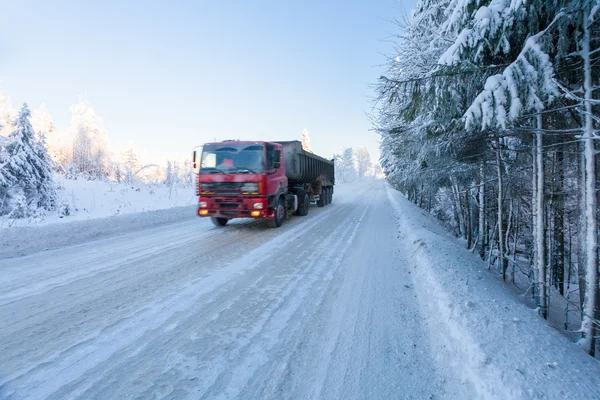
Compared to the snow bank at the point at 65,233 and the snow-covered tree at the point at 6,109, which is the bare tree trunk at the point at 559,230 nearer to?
the snow bank at the point at 65,233

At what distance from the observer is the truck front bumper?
26.8 ft

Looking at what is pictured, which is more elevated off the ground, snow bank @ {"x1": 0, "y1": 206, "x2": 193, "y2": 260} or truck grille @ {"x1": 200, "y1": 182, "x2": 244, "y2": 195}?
truck grille @ {"x1": 200, "y1": 182, "x2": 244, "y2": 195}

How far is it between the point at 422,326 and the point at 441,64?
386cm

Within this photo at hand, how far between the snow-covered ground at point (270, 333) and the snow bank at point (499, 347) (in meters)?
0.01

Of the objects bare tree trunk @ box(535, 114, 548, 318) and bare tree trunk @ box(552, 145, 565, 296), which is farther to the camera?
bare tree trunk @ box(552, 145, 565, 296)

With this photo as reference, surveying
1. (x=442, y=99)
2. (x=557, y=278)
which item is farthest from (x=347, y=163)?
(x=442, y=99)

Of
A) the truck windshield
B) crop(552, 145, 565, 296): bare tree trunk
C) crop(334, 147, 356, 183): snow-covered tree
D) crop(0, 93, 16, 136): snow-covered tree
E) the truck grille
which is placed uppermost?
crop(0, 93, 16, 136): snow-covered tree

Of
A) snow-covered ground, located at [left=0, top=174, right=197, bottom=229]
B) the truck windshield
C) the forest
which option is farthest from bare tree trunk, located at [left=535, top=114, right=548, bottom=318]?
snow-covered ground, located at [left=0, top=174, right=197, bottom=229]

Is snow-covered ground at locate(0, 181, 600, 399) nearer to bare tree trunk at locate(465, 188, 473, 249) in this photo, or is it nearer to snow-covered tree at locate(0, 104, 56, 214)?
bare tree trunk at locate(465, 188, 473, 249)

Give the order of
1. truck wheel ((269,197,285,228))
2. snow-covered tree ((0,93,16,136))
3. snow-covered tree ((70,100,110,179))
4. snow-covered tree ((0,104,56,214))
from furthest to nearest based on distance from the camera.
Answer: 1. snow-covered tree ((70,100,110,179))
2. snow-covered tree ((0,93,16,136))
3. snow-covered tree ((0,104,56,214))
4. truck wheel ((269,197,285,228))

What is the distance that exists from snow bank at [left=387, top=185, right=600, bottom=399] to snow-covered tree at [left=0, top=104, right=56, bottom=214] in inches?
622

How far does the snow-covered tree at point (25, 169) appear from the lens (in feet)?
39.0

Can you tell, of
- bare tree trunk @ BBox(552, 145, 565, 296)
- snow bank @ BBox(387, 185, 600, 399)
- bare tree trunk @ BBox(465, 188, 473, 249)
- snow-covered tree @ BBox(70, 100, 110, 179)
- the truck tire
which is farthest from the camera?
snow-covered tree @ BBox(70, 100, 110, 179)

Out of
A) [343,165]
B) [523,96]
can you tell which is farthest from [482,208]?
[343,165]
